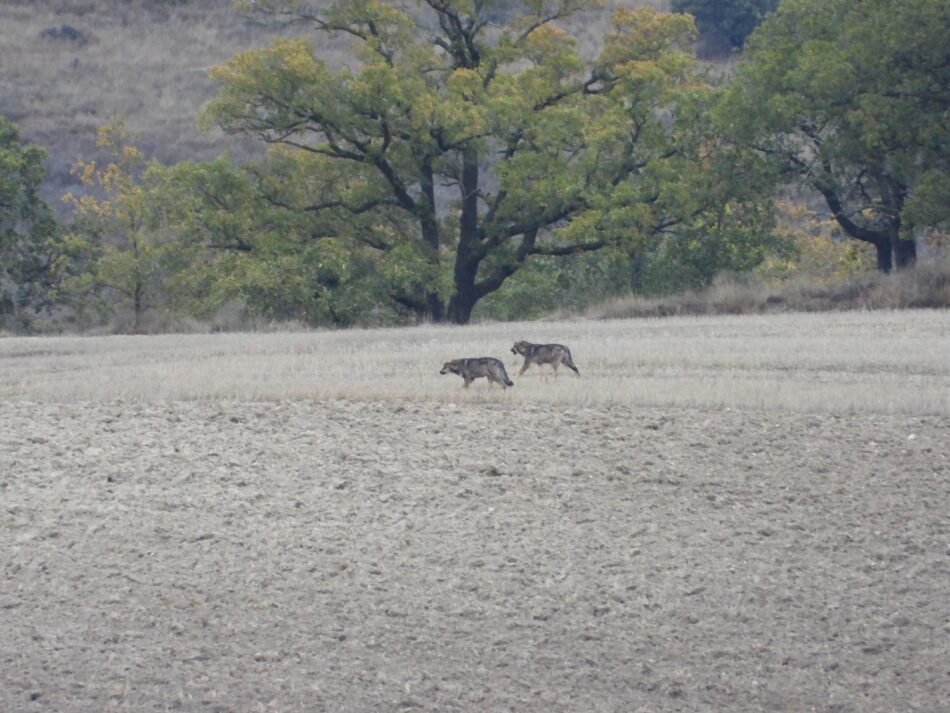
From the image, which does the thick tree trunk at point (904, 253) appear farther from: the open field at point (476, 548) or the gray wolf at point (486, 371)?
the gray wolf at point (486, 371)

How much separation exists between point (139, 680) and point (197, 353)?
1484 centimetres

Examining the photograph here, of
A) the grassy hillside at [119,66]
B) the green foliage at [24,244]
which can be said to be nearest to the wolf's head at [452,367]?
the green foliage at [24,244]

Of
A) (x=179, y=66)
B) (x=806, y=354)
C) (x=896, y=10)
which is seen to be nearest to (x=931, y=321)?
(x=806, y=354)

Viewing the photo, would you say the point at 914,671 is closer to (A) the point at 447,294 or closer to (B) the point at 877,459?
(B) the point at 877,459

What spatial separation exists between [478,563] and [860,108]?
948 inches

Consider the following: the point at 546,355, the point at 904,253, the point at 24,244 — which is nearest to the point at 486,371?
the point at 546,355

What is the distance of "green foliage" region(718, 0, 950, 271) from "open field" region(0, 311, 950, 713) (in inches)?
658

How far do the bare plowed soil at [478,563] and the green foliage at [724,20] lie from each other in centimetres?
6271

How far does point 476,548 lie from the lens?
9484 millimetres

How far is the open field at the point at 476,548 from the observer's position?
773 centimetres

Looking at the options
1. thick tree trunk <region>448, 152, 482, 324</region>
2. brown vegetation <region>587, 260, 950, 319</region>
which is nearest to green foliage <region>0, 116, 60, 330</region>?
thick tree trunk <region>448, 152, 482, 324</region>

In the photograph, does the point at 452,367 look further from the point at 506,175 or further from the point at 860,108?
the point at 506,175

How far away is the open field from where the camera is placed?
773 centimetres

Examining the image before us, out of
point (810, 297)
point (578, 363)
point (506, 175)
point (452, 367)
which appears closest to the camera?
point (452, 367)
